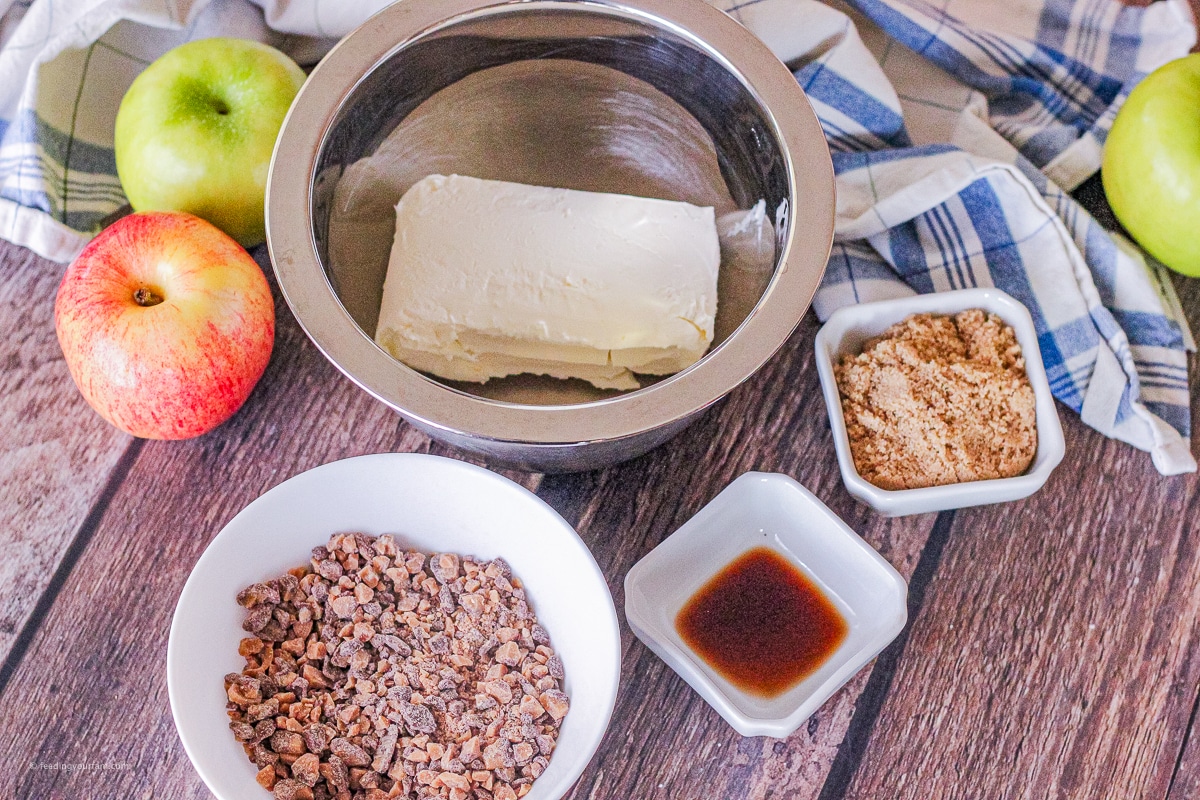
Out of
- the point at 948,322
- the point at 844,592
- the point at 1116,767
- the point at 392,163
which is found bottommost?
the point at 1116,767

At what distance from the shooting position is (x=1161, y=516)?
951 mm

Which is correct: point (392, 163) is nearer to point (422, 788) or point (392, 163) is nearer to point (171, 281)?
point (171, 281)

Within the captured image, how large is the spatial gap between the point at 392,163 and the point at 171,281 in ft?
0.72

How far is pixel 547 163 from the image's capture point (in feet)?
3.16

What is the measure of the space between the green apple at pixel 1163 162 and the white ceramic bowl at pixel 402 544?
26.0 inches

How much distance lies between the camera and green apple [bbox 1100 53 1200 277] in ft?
3.04

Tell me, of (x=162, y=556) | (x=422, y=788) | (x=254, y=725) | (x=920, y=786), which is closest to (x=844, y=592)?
(x=920, y=786)

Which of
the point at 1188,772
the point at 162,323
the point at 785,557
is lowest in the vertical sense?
the point at 1188,772

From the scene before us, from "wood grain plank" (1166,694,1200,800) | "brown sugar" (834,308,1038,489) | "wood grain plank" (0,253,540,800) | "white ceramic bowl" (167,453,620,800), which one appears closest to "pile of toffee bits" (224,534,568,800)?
"white ceramic bowl" (167,453,620,800)

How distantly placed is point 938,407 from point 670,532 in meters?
0.27

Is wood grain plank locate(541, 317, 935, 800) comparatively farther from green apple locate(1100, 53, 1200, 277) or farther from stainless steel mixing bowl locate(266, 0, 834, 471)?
green apple locate(1100, 53, 1200, 277)

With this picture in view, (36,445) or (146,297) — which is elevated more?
(146,297)

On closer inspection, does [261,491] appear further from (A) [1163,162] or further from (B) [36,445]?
(A) [1163,162]

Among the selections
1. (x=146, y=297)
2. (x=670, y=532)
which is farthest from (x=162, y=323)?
(x=670, y=532)
